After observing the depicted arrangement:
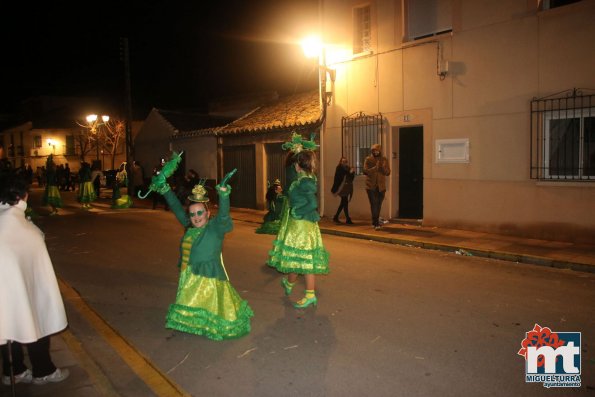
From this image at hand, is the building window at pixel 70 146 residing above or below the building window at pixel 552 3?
below

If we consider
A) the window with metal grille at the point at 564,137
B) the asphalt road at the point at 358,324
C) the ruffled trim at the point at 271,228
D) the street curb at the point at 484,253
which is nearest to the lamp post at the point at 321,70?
the ruffled trim at the point at 271,228

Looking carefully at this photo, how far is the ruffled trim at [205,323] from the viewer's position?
486 cm

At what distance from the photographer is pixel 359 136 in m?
13.7

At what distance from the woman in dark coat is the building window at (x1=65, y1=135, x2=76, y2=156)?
124 feet

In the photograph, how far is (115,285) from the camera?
7.21 meters

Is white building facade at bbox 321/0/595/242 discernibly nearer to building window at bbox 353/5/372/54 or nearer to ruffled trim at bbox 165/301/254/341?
building window at bbox 353/5/372/54

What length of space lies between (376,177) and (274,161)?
19.1 feet

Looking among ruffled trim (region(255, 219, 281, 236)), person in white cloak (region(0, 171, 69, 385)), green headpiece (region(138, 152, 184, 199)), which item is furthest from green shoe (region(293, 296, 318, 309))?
ruffled trim (region(255, 219, 281, 236))

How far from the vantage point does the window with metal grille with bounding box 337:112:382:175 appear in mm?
13195

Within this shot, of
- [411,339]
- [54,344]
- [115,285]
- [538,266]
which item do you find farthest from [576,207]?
[54,344]

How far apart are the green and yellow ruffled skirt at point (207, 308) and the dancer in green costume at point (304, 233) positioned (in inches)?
41.4

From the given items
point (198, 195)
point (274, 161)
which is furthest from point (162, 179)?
point (274, 161)

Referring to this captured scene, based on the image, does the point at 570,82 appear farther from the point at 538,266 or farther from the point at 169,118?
the point at 169,118

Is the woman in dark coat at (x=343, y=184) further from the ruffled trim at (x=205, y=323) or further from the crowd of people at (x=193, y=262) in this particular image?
the ruffled trim at (x=205, y=323)
